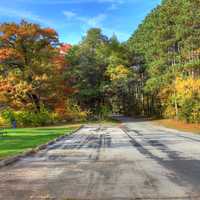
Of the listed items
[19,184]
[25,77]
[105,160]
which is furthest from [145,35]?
[19,184]

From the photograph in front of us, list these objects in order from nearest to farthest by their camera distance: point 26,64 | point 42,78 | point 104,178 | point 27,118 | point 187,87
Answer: point 104,178
point 187,87
point 42,78
point 27,118
point 26,64

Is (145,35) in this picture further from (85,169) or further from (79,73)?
(85,169)

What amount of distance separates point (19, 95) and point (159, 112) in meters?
26.5

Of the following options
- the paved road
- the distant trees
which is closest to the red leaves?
the distant trees

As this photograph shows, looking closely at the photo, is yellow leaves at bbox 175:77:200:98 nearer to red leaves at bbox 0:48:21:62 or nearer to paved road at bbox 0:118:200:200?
red leaves at bbox 0:48:21:62

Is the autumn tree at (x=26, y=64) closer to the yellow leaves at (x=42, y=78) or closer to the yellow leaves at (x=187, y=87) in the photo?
the yellow leaves at (x=42, y=78)

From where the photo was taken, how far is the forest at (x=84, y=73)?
48094mm

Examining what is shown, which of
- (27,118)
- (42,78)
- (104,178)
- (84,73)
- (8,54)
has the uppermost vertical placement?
(8,54)

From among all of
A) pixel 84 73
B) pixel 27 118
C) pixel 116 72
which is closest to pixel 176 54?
pixel 116 72

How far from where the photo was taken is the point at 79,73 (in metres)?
59.6

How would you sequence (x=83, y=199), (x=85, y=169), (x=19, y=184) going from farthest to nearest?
1. (x=85, y=169)
2. (x=19, y=184)
3. (x=83, y=199)

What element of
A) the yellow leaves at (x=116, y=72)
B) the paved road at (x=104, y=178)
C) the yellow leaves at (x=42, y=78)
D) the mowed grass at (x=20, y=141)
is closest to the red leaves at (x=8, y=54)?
the yellow leaves at (x=42, y=78)

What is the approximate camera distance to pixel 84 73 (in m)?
60.5

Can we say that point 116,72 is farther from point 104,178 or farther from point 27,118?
point 104,178
